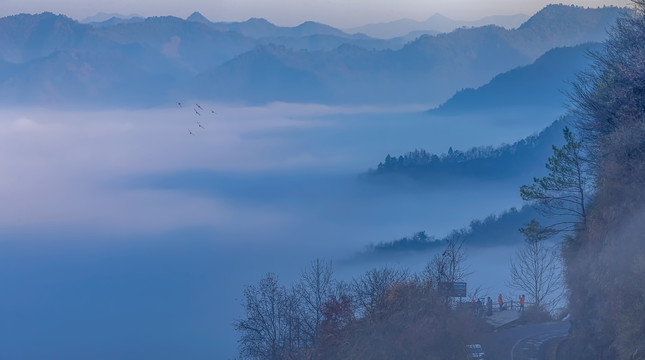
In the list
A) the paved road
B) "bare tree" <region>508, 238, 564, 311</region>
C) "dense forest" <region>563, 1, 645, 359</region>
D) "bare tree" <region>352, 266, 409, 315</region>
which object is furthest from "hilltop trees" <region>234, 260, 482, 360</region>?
"bare tree" <region>508, 238, 564, 311</region>

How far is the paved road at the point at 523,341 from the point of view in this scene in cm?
2322

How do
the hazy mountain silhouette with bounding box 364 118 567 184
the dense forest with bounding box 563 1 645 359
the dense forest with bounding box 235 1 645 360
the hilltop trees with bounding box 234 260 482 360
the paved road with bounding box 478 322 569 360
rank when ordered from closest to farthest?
1. the dense forest with bounding box 563 1 645 359
2. the dense forest with bounding box 235 1 645 360
3. the hilltop trees with bounding box 234 260 482 360
4. the paved road with bounding box 478 322 569 360
5. the hazy mountain silhouette with bounding box 364 118 567 184

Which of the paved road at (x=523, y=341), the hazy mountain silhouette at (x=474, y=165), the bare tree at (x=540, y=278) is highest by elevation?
the hazy mountain silhouette at (x=474, y=165)

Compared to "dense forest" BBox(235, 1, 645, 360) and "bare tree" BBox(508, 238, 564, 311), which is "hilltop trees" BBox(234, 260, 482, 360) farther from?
"bare tree" BBox(508, 238, 564, 311)

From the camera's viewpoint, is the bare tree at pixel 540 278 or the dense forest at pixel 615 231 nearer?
the dense forest at pixel 615 231

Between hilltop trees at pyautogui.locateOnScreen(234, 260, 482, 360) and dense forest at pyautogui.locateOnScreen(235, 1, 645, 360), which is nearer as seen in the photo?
dense forest at pyautogui.locateOnScreen(235, 1, 645, 360)

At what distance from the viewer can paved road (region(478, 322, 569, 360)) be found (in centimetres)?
2322

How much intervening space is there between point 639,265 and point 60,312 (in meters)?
95.0

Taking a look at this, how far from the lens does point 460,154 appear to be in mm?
155750

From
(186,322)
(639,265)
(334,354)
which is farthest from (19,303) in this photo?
(639,265)

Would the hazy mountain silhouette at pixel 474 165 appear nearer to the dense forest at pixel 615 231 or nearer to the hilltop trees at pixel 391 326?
the dense forest at pixel 615 231

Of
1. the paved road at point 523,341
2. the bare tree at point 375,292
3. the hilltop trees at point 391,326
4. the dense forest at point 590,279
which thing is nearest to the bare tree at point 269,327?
the dense forest at point 590,279

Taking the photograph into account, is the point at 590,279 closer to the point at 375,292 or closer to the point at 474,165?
the point at 375,292

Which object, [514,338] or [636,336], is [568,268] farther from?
[636,336]
